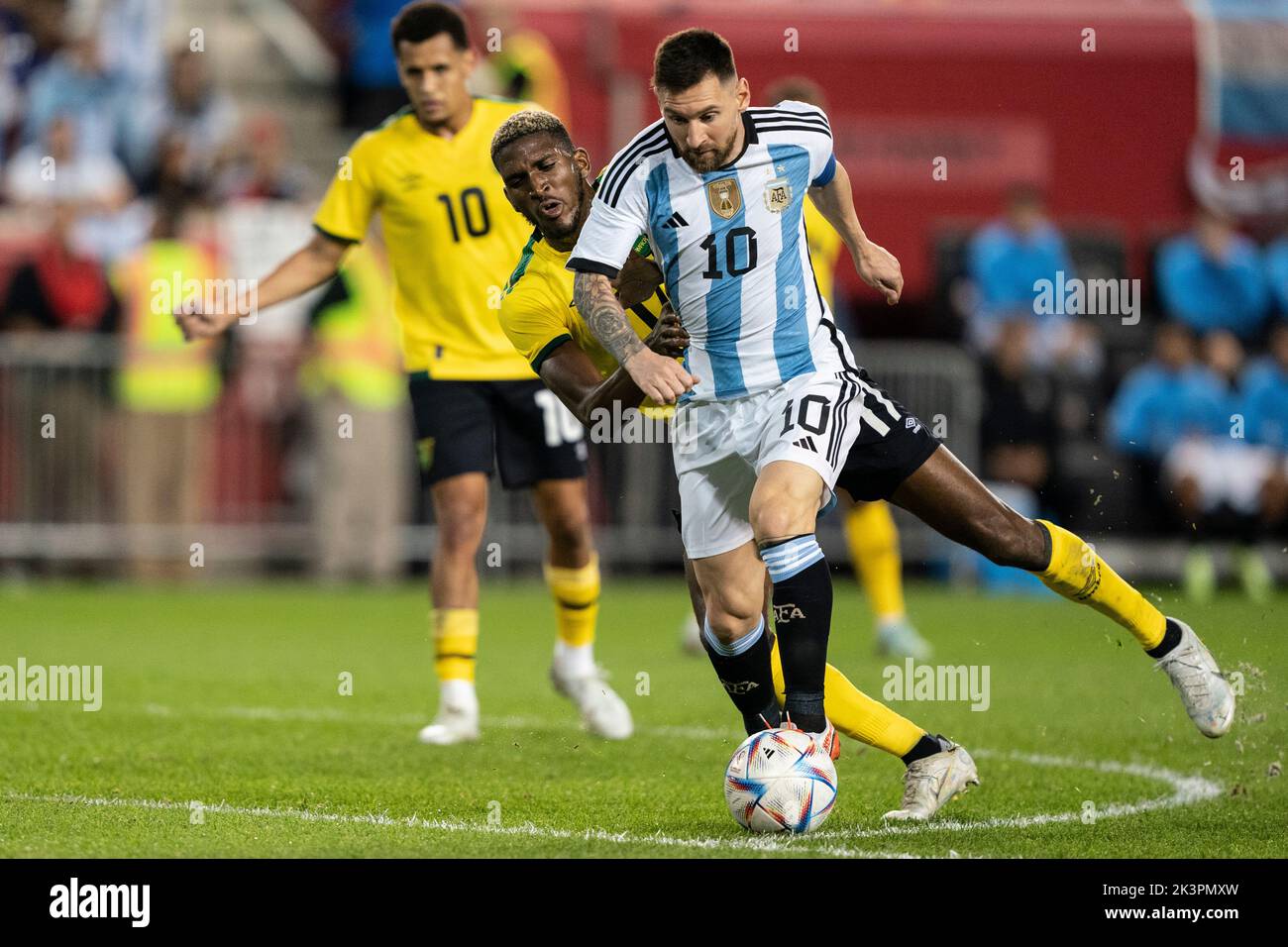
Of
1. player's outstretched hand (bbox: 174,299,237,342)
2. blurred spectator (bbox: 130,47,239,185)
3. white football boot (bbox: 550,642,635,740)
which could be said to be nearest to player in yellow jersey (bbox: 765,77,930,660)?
white football boot (bbox: 550,642,635,740)

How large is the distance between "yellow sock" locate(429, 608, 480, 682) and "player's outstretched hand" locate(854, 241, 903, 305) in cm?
259

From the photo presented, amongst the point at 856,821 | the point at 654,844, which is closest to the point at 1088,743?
the point at 856,821

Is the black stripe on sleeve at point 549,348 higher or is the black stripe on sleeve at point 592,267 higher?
the black stripe on sleeve at point 592,267

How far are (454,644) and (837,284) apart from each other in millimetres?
7455

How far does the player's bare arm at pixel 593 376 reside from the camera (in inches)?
244

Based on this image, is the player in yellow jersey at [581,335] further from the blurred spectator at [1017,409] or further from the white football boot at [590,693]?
the blurred spectator at [1017,409]

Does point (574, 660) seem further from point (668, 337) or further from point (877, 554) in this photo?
point (668, 337)

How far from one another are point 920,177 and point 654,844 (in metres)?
12.2

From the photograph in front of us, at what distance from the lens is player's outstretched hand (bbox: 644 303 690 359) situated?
6180 mm

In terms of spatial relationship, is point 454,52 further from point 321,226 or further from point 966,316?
point 966,316

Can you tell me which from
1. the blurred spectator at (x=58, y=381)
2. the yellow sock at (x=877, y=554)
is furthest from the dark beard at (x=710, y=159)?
the blurred spectator at (x=58, y=381)

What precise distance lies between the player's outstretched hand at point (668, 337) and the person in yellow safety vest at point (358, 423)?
1006 centimetres

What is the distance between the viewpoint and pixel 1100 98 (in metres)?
17.6

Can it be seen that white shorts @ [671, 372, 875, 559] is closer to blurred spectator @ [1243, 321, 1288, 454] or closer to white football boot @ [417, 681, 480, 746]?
Result: white football boot @ [417, 681, 480, 746]
